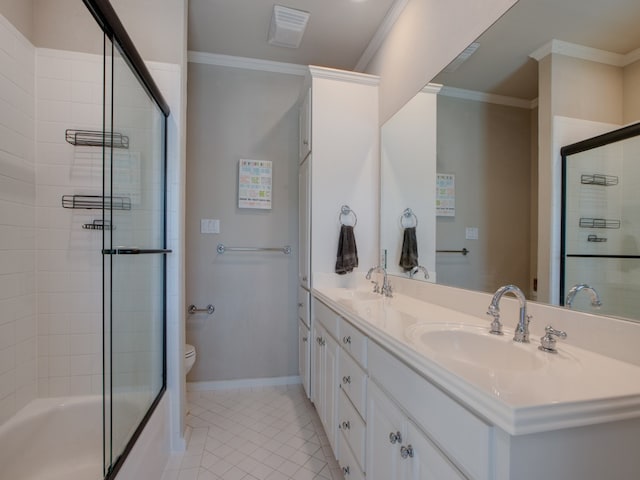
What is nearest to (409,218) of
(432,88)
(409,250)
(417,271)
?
(409,250)

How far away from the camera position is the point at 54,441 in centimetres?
144

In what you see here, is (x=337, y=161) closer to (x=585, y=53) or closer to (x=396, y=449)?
(x=585, y=53)

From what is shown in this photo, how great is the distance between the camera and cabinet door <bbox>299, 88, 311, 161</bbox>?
6.93 feet

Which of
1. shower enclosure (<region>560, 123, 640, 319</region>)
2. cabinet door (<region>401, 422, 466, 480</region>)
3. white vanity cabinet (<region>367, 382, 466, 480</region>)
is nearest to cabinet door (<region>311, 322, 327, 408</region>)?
white vanity cabinet (<region>367, 382, 466, 480</region>)

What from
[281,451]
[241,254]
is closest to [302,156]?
[241,254]

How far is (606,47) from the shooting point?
2.74 ft

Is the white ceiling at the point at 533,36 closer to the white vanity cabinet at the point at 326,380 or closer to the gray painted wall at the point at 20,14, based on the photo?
the white vanity cabinet at the point at 326,380

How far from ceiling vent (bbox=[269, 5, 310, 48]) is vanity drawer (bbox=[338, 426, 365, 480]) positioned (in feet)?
7.79

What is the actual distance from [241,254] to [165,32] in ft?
4.82

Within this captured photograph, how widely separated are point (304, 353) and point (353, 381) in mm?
1023

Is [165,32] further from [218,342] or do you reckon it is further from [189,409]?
[189,409]

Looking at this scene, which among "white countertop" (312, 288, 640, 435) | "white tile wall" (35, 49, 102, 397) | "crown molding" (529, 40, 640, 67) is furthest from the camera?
"white tile wall" (35, 49, 102, 397)

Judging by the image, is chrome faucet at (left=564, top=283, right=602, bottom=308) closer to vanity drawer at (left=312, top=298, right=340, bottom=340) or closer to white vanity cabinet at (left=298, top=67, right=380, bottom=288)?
Result: vanity drawer at (left=312, top=298, right=340, bottom=340)

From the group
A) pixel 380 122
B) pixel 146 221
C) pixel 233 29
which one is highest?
pixel 233 29
